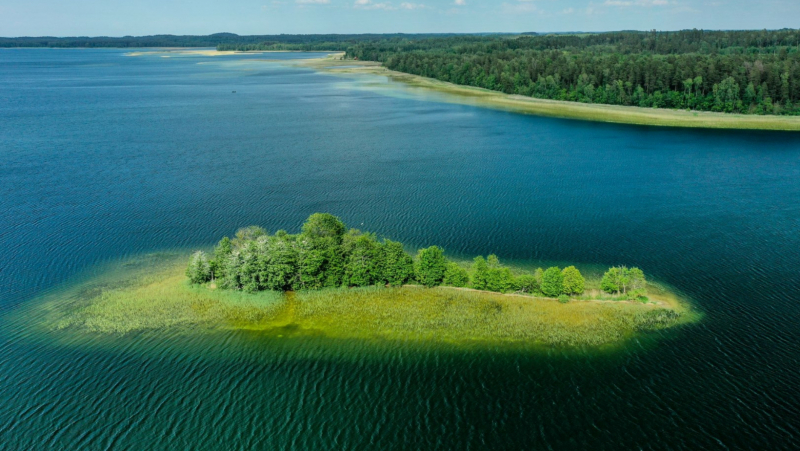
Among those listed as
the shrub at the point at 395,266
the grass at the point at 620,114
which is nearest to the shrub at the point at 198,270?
the shrub at the point at 395,266

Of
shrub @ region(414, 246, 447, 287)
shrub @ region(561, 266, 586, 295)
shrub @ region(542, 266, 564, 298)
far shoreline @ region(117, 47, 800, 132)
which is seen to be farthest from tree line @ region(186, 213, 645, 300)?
far shoreline @ region(117, 47, 800, 132)

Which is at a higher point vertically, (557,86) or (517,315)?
(557,86)

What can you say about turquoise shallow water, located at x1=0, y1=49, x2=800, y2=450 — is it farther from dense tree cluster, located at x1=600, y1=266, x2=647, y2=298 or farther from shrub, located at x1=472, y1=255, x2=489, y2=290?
shrub, located at x1=472, y1=255, x2=489, y2=290

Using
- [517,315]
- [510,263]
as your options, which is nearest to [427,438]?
[517,315]

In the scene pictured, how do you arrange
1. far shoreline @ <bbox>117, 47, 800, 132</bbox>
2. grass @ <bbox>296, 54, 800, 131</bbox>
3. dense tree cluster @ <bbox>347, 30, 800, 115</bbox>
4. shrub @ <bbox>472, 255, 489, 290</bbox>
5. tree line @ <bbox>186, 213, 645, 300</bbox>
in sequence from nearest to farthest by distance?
shrub @ <bbox>472, 255, 489, 290</bbox> → tree line @ <bbox>186, 213, 645, 300</bbox> → far shoreline @ <bbox>117, 47, 800, 132</bbox> → grass @ <bbox>296, 54, 800, 131</bbox> → dense tree cluster @ <bbox>347, 30, 800, 115</bbox>

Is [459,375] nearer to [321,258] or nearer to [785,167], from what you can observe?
[321,258]
